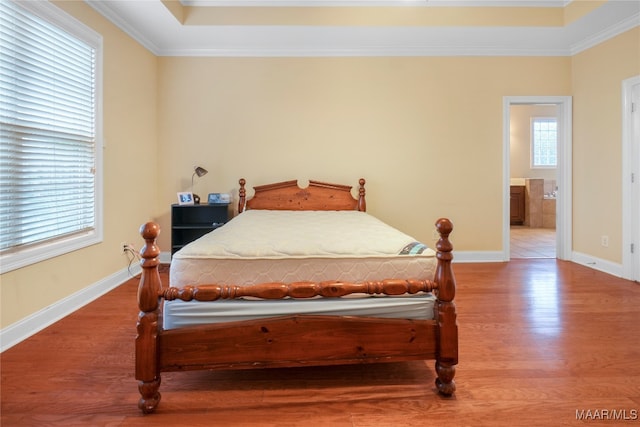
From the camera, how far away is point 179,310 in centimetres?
158

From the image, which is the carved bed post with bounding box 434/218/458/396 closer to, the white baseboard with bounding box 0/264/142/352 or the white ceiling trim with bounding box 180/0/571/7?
the white baseboard with bounding box 0/264/142/352

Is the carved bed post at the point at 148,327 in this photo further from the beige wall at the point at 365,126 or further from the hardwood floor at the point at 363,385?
the beige wall at the point at 365,126

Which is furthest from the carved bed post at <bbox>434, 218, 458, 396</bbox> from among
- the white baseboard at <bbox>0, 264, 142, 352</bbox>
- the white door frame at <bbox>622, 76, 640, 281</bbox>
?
the white door frame at <bbox>622, 76, 640, 281</bbox>

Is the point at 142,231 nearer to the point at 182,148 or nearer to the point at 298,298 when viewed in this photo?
the point at 298,298

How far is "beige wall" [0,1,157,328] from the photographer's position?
93.4 inches

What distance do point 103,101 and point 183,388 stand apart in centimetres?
267

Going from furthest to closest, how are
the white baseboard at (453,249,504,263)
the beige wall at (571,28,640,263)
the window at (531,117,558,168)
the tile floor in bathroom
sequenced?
the window at (531,117,558,168) < the tile floor in bathroom < the white baseboard at (453,249,504,263) < the beige wall at (571,28,640,263)

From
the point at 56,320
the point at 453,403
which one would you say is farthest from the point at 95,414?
the point at 453,403

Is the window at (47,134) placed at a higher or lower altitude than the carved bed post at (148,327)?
higher

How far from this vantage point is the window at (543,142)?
7.85 metres

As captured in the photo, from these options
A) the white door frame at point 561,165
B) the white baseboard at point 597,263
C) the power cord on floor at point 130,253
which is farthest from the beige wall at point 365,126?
the white baseboard at point 597,263

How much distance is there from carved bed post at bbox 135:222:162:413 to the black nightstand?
2.49m

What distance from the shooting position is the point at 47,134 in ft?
8.34

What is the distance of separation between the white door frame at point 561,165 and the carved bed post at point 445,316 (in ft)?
10.6
